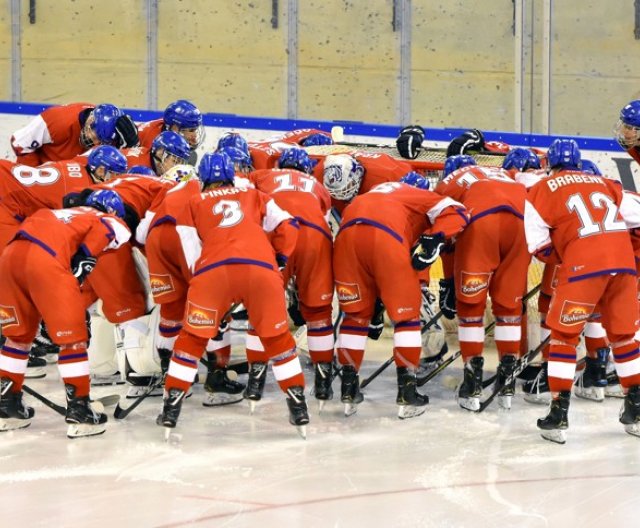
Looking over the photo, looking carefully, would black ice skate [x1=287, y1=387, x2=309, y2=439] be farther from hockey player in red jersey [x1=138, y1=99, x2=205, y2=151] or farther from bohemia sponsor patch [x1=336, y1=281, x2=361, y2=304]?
hockey player in red jersey [x1=138, y1=99, x2=205, y2=151]

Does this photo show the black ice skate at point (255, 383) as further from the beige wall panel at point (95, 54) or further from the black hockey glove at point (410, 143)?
the beige wall panel at point (95, 54)

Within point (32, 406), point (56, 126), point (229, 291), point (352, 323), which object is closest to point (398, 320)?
point (352, 323)

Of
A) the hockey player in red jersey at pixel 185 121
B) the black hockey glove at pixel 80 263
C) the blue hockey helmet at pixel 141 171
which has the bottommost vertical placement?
the black hockey glove at pixel 80 263

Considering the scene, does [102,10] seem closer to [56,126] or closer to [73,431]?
[56,126]

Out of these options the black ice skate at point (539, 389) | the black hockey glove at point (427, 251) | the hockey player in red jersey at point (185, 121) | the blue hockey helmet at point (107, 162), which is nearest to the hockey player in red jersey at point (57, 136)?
the hockey player in red jersey at point (185, 121)

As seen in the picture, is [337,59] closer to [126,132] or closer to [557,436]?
[126,132]

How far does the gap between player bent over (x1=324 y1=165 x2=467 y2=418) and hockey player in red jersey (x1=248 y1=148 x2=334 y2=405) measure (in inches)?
2.8

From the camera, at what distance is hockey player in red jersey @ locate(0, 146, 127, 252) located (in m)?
5.28

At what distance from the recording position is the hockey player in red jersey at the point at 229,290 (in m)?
4.05

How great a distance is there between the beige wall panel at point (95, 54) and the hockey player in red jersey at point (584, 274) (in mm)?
4271

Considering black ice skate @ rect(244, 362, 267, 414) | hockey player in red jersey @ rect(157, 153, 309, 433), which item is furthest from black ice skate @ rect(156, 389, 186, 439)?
black ice skate @ rect(244, 362, 267, 414)

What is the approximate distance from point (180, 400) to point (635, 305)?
1740 millimetres

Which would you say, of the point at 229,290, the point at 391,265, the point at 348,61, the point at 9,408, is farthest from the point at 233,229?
the point at 348,61

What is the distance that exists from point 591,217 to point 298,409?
132 centimetres
